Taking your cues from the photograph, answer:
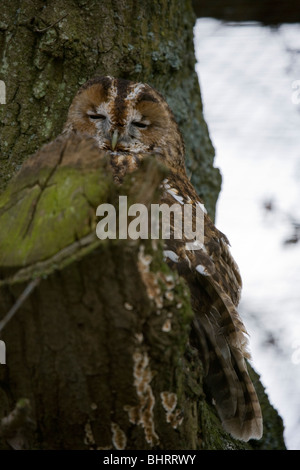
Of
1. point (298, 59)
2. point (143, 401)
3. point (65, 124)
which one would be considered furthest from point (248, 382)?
point (298, 59)

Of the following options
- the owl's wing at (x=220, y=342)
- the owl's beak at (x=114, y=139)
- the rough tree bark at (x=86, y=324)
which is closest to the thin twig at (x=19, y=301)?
the rough tree bark at (x=86, y=324)

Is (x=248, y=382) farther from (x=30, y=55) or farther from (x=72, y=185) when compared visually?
(x=30, y=55)

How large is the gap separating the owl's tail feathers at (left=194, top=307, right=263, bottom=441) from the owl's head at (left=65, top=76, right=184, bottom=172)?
0.87 metres

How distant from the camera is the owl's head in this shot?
7.98ft

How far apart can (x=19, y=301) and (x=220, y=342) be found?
0.87 m

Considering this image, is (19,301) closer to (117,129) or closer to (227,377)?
(227,377)

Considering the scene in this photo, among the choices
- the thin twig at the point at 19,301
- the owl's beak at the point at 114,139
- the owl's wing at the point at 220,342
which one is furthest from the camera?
the owl's beak at the point at 114,139

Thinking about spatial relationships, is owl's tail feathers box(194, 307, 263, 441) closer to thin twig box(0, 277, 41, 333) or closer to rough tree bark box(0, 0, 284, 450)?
rough tree bark box(0, 0, 284, 450)

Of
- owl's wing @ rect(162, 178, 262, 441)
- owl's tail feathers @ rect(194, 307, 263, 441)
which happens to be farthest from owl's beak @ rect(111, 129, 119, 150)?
owl's tail feathers @ rect(194, 307, 263, 441)

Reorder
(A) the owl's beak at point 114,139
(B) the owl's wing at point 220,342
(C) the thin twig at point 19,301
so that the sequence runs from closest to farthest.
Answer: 1. (C) the thin twig at point 19,301
2. (B) the owl's wing at point 220,342
3. (A) the owl's beak at point 114,139

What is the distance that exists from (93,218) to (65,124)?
4.50 ft

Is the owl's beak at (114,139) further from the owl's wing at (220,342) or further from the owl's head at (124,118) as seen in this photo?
the owl's wing at (220,342)

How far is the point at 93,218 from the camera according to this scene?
1.27 metres

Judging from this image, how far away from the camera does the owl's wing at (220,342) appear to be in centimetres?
190
